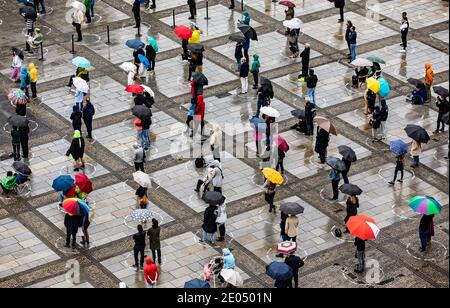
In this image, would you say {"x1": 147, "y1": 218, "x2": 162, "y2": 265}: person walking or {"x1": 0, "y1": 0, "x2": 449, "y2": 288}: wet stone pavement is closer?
{"x1": 147, "y1": 218, "x2": 162, "y2": 265}: person walking

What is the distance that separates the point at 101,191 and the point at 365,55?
18.8 meters

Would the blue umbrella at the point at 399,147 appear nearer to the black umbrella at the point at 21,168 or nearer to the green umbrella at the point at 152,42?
the green umbrella at the point at 152,42

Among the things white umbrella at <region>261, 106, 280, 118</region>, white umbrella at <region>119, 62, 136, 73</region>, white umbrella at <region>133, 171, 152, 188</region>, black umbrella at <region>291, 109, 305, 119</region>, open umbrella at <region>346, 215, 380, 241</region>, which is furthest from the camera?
white umbrella at <region>119, 62, 136, 73</region>

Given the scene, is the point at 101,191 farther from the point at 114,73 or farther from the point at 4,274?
the point at 114,73

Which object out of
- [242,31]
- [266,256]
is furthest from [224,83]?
[266,256]

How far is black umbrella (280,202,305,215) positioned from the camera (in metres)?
48.2

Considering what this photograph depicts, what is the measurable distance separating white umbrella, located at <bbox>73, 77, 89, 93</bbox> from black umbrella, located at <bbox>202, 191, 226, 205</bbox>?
11360mm

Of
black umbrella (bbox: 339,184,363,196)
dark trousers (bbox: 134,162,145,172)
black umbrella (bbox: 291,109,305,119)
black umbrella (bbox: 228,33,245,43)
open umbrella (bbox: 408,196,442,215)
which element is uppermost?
open umbrella (bbox: 408,196,442,215)

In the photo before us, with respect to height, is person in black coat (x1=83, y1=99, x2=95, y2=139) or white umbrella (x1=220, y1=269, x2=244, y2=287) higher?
Result: white umbrella (x1=220, y1=269, x2=244, y2=287)

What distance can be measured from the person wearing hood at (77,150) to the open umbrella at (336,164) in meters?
10.7

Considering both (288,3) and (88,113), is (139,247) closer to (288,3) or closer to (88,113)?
(88,113)

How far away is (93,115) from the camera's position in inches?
2329

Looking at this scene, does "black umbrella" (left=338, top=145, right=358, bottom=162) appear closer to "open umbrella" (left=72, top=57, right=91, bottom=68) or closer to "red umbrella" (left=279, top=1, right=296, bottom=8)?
"open umbrella" (left=72, top=57, right=91, bottom=68)

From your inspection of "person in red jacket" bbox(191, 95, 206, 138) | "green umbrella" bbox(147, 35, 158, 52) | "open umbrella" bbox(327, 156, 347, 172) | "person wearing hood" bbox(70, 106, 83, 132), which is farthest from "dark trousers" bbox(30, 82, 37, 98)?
"open umbrella" bbox(327, 156, 347, 172)
